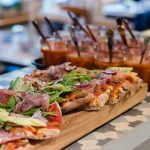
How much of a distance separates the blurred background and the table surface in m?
2.93

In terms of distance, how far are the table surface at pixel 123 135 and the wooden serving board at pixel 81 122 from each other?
0.02 metres

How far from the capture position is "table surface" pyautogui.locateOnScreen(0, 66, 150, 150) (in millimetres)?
1334

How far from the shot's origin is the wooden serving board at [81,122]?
1267 mm

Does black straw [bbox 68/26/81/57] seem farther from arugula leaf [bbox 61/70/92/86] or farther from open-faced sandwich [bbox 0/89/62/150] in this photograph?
open-faced sandwich [bbox 0/89/62/150]

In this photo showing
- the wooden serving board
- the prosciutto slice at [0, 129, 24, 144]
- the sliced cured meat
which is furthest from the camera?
the sliced cured meat

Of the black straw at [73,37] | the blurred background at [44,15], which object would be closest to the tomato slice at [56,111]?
the black straw at [73,37]

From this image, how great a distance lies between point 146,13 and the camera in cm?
476

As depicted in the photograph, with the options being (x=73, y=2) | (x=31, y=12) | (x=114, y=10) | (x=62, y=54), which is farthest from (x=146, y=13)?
(x=62, y=54)

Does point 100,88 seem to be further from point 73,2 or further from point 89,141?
point 73,2

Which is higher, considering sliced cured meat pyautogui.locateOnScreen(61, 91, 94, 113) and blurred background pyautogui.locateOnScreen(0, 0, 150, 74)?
blurred background pyautogui.locateOnScreen(0, 0, 150, 74)

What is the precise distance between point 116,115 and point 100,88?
0.13 metres

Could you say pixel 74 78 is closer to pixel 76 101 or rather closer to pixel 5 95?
pixel 76 101

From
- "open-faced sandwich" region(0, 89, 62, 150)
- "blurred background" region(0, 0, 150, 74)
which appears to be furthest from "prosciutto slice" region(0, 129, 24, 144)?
"blurred background" region(0, 0, 150, 74)

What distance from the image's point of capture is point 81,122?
1382mm
